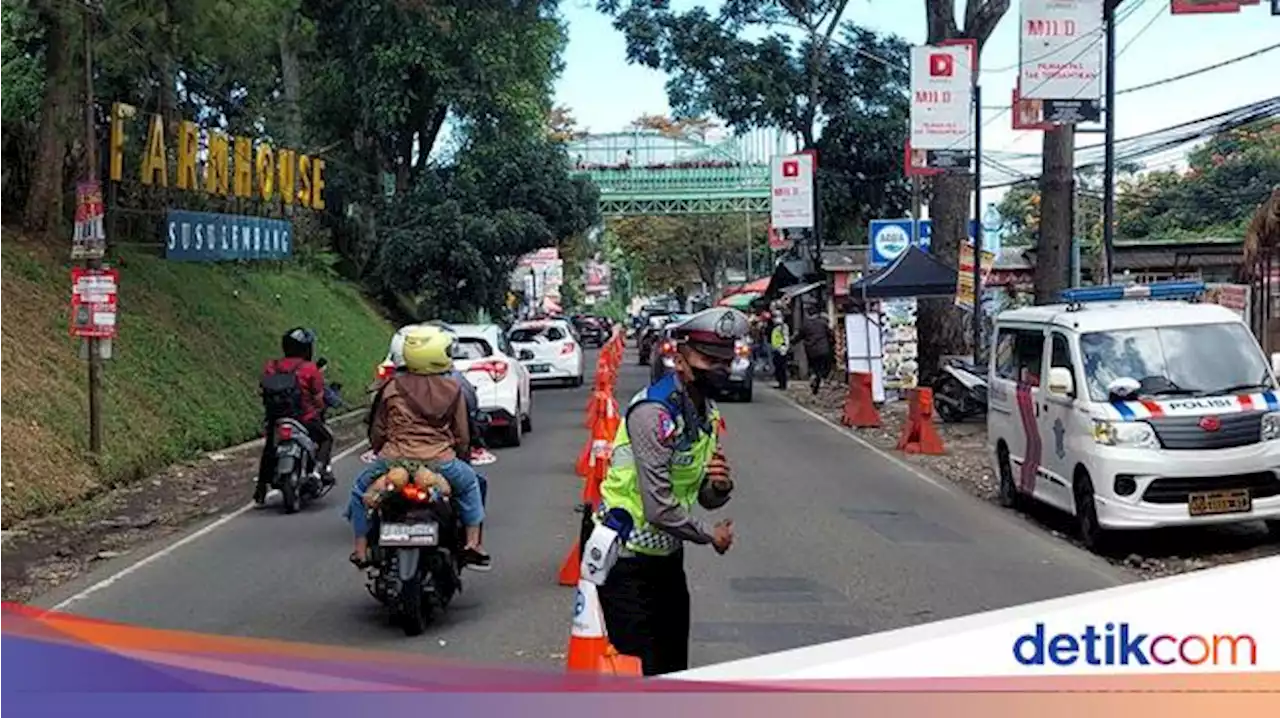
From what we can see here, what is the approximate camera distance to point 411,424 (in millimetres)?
8055

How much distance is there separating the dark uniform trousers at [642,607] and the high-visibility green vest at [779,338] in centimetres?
2815

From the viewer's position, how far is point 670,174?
65.2 metres

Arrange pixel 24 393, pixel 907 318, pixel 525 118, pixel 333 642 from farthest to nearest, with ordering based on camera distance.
Answer: pixel 525 118, pixel 907 318, pixel 24 393, pixel 333 642

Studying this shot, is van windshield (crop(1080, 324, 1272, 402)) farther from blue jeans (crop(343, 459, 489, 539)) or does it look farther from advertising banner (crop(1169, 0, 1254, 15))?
blue jeans (crop(343, 459, 489, 539))

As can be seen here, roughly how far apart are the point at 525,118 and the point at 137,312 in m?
22.2

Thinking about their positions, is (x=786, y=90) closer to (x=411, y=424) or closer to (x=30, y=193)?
(x=30, y=193)

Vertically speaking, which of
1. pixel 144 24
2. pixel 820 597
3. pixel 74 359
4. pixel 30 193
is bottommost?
pixel 820 597

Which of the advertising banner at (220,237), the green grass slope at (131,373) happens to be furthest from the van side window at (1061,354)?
the advertising banner at (220,237)

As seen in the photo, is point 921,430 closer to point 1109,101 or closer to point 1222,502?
point 1109,101

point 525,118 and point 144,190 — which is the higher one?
point 525,118

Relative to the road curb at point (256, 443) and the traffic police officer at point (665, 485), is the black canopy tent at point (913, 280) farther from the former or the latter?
the traffic police officer at point (665, 485)

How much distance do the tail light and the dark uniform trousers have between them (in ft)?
45.0

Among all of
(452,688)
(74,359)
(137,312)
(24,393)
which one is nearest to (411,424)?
(452,688)

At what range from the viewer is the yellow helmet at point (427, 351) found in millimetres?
7988
